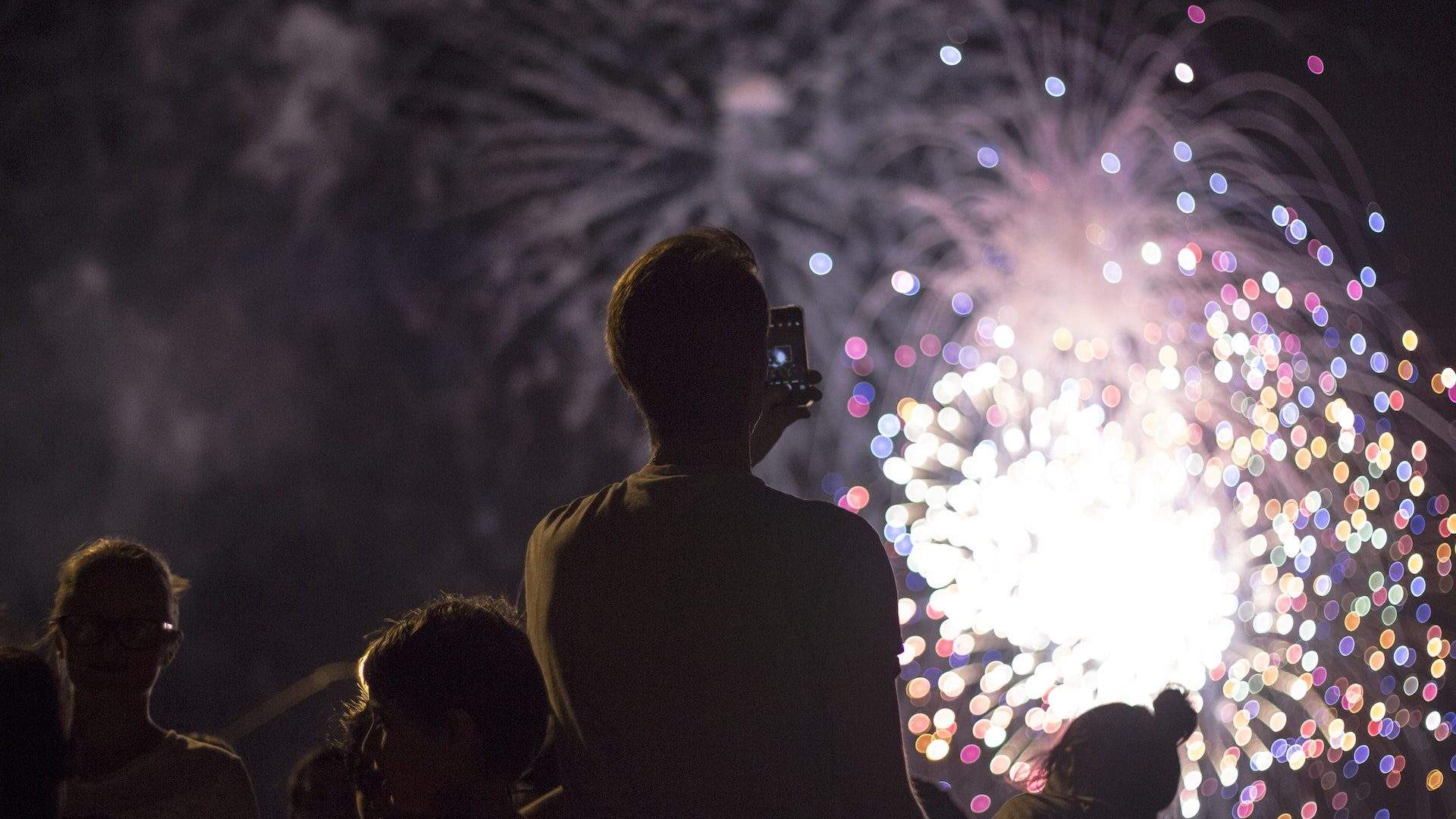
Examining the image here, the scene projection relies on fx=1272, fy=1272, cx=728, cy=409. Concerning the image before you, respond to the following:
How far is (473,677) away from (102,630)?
52.2 inches

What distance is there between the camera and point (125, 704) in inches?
114

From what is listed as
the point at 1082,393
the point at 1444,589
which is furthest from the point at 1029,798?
the point at 1444,589

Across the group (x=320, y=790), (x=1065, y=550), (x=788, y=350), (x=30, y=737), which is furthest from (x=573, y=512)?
(x=1065, y=550)

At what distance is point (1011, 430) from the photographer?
12.2m

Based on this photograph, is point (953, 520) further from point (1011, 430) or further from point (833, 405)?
point (833, 405)

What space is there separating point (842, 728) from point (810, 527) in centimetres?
28

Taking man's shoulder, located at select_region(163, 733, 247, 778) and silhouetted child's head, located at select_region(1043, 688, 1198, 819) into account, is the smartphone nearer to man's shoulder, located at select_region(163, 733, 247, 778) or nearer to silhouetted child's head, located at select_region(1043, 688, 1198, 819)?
man's shoulder, located at select_region(163, 733, 247, 778)

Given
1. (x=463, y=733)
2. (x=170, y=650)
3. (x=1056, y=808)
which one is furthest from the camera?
(x=1056, y=808)

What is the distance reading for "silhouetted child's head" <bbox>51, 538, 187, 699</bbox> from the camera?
2914 millimetres

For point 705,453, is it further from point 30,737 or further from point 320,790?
point 320,790

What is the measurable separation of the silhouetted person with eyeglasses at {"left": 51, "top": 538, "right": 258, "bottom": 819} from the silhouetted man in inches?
53.9

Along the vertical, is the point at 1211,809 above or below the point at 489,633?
below

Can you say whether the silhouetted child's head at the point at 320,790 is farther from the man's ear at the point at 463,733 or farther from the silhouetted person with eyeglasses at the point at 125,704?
the man's ear at the point at 463,733

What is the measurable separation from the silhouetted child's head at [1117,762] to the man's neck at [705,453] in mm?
2615
